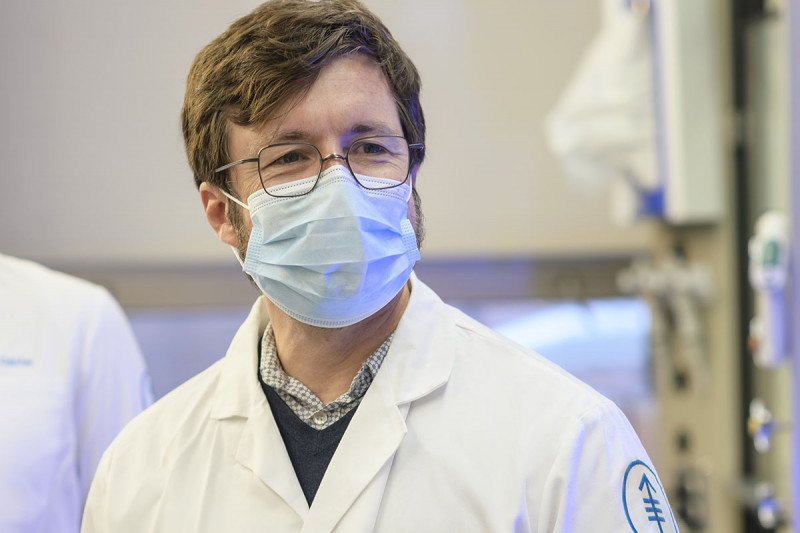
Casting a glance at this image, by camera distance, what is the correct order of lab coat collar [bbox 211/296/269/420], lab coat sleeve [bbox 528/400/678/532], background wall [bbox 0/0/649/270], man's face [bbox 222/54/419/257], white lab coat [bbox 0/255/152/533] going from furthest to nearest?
background wall [bbox 0/0/649/270] < white lab coat [bbox 0/255/152/533] < lab coat collar [bbox 211/296/269/420] < man's face [bbox 222/54/419/257] < lab coat sleeve [bbox 528/400/678/532]

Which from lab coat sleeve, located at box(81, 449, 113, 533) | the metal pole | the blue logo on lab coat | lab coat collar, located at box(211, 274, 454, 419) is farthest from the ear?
the metal pole

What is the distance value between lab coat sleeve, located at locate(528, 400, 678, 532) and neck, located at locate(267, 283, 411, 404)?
304 millimetres

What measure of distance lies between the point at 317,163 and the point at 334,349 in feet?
0.81

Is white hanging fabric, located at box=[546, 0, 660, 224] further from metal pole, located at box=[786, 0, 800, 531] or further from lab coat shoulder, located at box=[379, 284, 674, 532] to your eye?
lab coat shoulder, located at box=[379, 284, 674, 532]

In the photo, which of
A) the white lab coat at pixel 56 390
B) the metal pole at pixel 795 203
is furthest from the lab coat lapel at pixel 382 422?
the metal pole at pixel 795 203

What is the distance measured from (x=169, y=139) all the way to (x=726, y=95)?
182 centimetres

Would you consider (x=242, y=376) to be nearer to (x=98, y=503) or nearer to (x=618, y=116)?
(x=98, y=503)

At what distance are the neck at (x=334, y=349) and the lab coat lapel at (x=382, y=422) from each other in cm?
3

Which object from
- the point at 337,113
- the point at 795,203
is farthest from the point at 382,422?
the point at 795,203

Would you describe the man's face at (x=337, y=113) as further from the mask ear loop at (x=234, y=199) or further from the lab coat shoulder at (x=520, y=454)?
the lab coat shoulder at (x=520, y=454)

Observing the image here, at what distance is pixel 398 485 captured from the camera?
1175mm

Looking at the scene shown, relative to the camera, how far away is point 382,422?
1.21m

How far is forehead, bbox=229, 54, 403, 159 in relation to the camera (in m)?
1.20

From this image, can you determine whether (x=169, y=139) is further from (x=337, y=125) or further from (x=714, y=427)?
(x=337, y=125)
